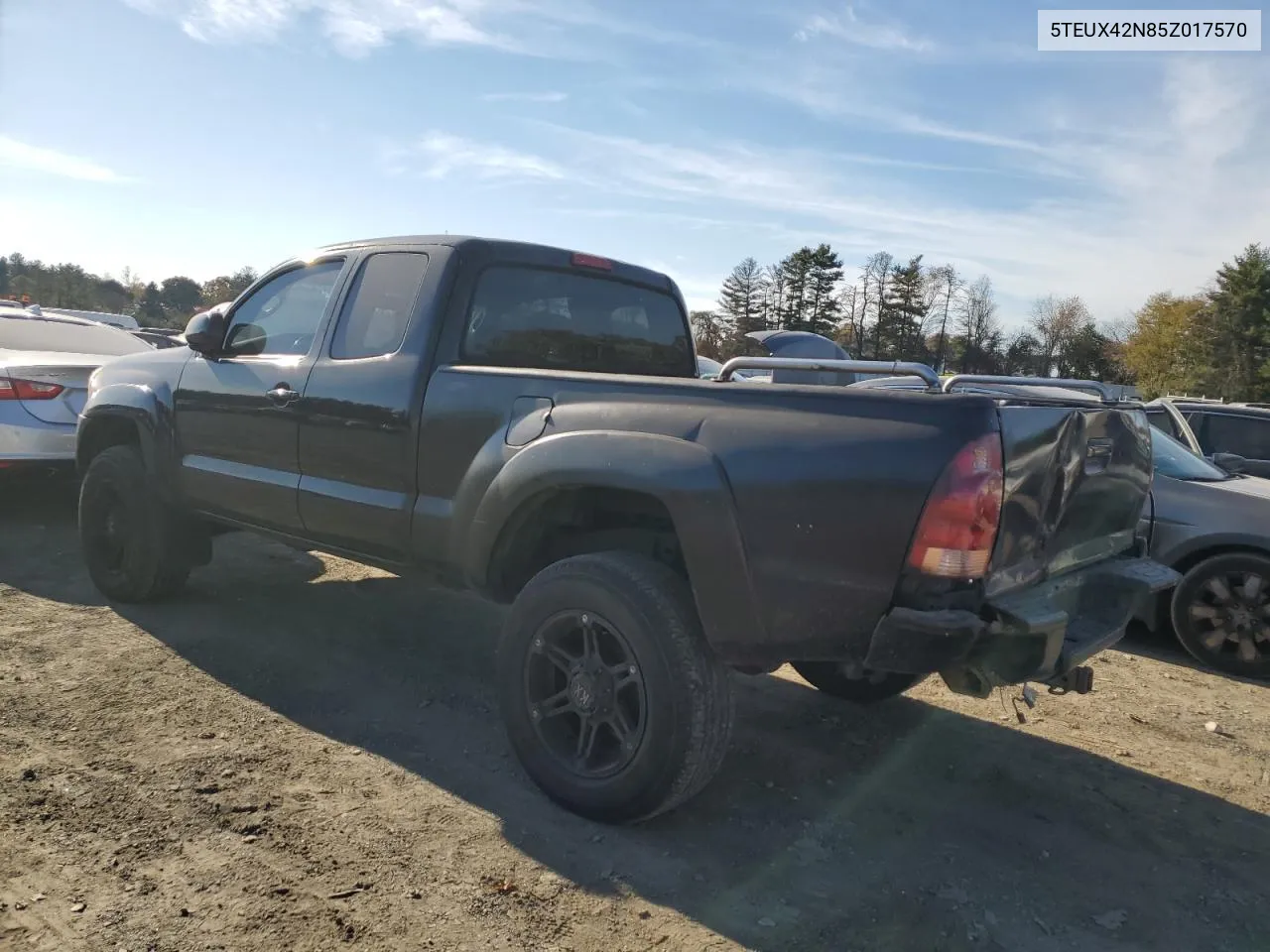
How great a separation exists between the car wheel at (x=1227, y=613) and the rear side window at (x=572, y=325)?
3285 millimetres

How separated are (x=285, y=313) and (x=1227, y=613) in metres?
5.42

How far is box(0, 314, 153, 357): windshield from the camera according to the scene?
293 inches

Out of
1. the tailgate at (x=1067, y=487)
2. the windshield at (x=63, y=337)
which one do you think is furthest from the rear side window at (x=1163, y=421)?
the windshield at (x=63, y=337)

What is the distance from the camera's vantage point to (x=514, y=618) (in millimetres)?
3266

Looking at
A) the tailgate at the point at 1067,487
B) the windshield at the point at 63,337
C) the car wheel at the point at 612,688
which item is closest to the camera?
the tailgate at the point at 1067,487

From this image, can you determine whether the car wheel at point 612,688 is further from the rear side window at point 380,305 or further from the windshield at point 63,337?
the windshield at point 63,337

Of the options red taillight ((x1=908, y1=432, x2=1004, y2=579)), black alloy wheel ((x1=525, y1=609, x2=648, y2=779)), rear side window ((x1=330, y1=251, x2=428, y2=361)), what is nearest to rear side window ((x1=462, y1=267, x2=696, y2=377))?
rear side window ((x1=330, y1=251, x2=428, y2=361))

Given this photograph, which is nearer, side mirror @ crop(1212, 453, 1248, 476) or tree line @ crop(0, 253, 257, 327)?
side mirror @ crop(1212, 453, 1248, 476)

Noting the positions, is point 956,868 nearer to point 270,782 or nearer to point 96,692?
point 270,782

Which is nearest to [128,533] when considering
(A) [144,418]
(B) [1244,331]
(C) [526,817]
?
(A) [144,418]

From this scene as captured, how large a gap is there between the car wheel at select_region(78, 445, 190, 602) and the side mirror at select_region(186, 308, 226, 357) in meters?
0.84

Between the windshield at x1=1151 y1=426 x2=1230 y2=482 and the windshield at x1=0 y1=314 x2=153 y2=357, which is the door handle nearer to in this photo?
the windshield at x1=0 y1=314 x2=153 y2=357

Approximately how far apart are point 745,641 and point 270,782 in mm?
1763

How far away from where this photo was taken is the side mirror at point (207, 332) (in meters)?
4.58
